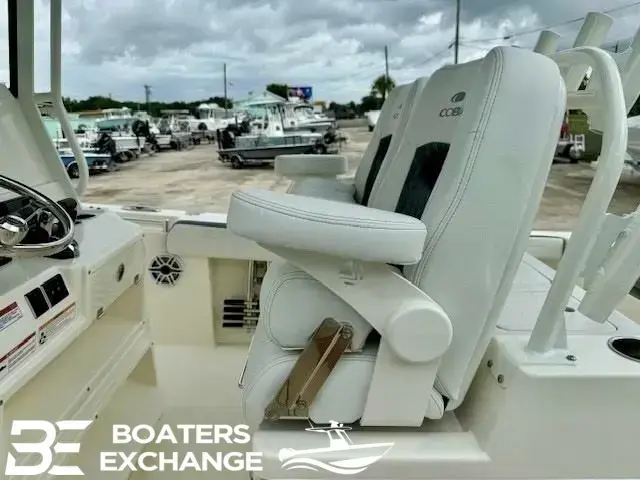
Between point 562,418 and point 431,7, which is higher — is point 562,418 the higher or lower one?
the lower one

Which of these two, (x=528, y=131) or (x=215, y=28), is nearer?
(x=528, y=131)

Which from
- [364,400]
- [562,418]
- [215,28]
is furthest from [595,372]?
[215,28]

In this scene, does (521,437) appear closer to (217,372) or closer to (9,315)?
(9,315)

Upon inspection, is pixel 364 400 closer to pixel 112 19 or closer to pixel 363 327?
pixel 363 327

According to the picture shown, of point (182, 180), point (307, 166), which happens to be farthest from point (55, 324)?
point (182, 180)

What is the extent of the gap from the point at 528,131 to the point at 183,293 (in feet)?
4.82

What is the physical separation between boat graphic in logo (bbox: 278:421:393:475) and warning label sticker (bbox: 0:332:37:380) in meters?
0.45

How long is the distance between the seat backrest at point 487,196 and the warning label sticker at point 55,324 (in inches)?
25.4

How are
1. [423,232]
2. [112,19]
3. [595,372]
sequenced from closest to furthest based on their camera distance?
[423,232] < [595,372] < [112,19]

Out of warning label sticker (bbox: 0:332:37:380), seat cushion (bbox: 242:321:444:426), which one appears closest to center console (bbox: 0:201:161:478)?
warning label sticker (bbox: 0:332:37:380)

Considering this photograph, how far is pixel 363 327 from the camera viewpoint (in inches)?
37.4

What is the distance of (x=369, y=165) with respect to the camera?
6.85 feet

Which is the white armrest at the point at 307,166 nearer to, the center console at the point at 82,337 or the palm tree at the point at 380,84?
the palm tree at the point at 380,84

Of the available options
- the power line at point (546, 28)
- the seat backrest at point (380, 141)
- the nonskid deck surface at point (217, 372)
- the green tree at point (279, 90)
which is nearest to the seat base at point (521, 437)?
the nonskid deck surface at point (217, 372)
